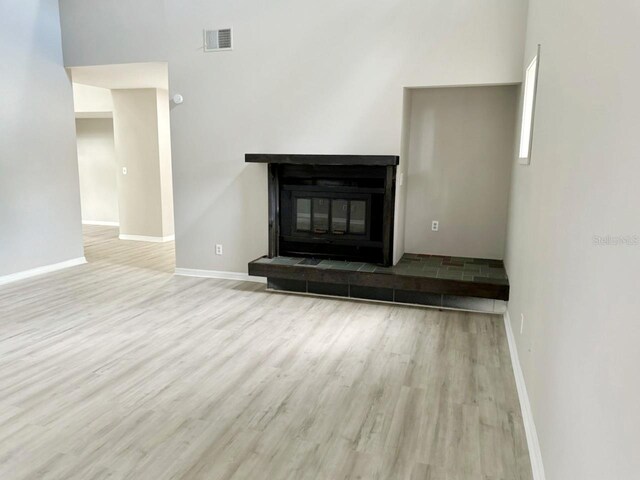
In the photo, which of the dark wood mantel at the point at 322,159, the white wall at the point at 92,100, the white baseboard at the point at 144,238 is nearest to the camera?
the dark wood mantel at the point at 322,159

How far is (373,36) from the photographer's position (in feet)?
14.6

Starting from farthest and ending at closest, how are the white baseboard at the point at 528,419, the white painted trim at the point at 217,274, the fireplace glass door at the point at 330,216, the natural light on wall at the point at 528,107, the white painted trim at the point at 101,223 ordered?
the white painted trim at the point at 101,223, the white painted trim at the point at 217,274, the fireplace glass door at the point at 330,216, the natural light on wall at the point at 528,107, the white baseboard at the point at 528,419

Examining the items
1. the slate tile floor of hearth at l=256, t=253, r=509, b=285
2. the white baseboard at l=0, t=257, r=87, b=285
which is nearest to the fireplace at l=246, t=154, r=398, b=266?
the slate tile floor of hearth at l=256, t=253, r=509, b=285

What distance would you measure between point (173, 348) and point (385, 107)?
9.55 ft

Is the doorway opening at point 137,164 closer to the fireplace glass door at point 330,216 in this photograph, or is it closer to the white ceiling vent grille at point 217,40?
the white ceiling vent grille at point 217,40

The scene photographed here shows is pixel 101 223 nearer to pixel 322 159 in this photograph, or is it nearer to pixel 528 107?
pixel 322 159

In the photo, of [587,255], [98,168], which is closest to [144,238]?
[98,168]

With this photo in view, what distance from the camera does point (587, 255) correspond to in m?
1.50

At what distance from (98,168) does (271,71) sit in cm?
587

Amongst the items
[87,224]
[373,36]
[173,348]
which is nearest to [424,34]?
[373,36]

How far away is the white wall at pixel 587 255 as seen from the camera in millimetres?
1113

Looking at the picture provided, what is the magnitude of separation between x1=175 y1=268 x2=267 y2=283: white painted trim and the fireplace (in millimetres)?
437

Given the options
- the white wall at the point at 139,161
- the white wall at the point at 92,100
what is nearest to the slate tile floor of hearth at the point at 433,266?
the white wall at the point at 139,161

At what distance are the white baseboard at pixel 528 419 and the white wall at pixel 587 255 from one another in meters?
0.07
